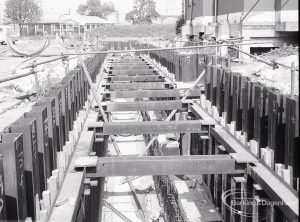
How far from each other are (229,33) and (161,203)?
44.6ft

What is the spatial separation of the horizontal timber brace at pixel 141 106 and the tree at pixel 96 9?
135430 millimetres

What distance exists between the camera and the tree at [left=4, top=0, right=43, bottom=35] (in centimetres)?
8638

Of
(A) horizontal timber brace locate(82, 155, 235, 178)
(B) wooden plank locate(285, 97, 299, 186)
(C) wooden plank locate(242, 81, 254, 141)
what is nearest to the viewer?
(B) wooden plank locate(285, 97, 299, 186)

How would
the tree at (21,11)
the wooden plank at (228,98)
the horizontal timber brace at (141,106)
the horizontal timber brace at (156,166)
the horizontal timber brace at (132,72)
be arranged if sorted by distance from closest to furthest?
the horizontal timber brace at (156,166) < the wooden plank at (228,98) < the horizontal timber brace at (141,106) < the horizontal timber brace at (132,72) < the tree at (21,11)

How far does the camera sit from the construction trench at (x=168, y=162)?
519cm

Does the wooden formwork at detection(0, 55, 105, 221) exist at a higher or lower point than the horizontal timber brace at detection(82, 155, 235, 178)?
higher

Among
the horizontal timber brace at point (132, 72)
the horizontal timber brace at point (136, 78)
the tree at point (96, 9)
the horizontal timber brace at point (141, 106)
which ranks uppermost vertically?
the tree at point (96, 9)

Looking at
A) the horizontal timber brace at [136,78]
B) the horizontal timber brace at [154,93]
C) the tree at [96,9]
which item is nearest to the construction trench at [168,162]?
the horizontal timber brace at [154,93]

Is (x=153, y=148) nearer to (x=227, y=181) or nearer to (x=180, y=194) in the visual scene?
(x=180, y=194)

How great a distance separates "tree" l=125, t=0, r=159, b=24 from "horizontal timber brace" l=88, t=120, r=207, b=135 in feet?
360

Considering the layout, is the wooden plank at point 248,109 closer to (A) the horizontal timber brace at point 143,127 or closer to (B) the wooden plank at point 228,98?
(B) the wooden plank at point 228,98

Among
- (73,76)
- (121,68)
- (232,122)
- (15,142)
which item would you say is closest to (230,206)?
(232,122)

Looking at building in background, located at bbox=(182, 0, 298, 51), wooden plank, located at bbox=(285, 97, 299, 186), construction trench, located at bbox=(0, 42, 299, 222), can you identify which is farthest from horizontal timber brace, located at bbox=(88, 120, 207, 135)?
building in background, located at bbox=(182, 0, 298, 51)

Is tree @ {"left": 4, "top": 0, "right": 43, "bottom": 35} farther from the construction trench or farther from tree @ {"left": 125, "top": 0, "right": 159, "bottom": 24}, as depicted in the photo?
the construction trench
